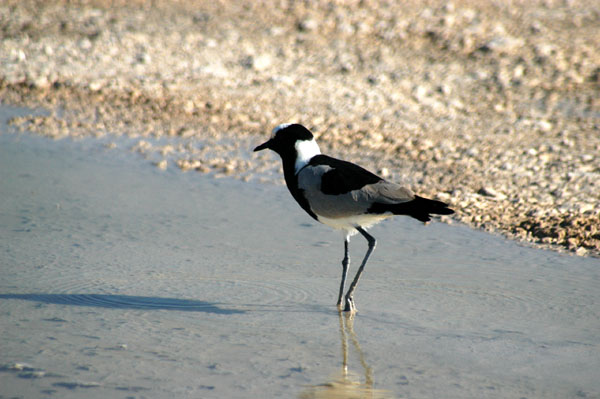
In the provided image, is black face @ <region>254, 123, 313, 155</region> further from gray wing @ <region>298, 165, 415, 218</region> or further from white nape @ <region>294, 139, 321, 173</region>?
gray wing @ <region>298, 165, 415, 218</region>

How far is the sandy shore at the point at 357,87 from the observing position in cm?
756

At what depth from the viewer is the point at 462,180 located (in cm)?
736

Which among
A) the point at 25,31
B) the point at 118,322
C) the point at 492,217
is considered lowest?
the point at 118,322

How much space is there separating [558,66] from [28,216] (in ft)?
21.1

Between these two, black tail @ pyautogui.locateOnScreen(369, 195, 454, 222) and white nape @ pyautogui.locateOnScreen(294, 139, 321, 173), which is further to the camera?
white nape @ pyautogui.locateOnScreen(294, 139, 321, 173)

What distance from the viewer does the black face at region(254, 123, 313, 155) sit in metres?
5.41

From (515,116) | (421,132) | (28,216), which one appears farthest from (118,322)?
(515,116)

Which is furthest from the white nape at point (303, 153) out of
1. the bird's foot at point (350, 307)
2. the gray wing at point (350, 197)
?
the bird's foot at point (350, 307)

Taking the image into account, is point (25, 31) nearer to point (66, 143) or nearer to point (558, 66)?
point (66, 143)

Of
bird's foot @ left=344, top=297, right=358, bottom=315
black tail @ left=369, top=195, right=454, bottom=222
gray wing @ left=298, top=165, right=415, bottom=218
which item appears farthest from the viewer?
bird's foot @ left=344, top=297, right=358, bottom=315

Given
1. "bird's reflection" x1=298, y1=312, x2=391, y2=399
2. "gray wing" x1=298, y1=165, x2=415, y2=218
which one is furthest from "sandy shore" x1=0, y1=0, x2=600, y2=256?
"bird's reflection" x1=298, y1=312, x2=391, y2=399

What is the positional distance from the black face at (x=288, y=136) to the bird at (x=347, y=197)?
0.11 ft

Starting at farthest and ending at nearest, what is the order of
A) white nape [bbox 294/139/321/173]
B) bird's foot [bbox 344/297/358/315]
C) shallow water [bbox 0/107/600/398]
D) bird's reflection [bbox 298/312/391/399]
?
white nape [bbox 294/139/321/173] → bird's foot [bbox 344/297/358/315] → shallow water [bbox 0/107/600/398] → bird's reflection [bbox 298/312/391/399]

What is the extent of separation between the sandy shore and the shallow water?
34.3 inches
